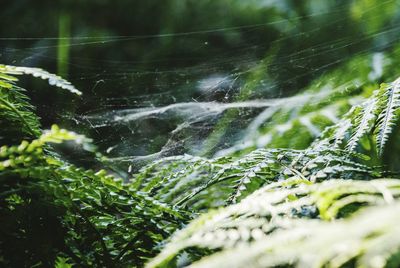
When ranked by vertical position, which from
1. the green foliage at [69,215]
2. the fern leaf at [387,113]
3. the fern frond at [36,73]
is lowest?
the green foliage at [69,215]

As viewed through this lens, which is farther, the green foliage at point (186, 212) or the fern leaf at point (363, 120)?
the fern leaf at point (363, 120)

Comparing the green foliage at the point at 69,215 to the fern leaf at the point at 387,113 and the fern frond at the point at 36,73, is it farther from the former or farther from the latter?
the fern leaf at the point at 387,113

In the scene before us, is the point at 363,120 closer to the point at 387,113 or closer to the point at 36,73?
the point at 387,113

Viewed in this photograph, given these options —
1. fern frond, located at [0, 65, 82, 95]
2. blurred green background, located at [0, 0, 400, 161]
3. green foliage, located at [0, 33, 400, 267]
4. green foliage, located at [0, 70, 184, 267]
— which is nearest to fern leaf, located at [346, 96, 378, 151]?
green foliage, located at [0, 33, 400, 267]

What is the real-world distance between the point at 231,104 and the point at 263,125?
231mm

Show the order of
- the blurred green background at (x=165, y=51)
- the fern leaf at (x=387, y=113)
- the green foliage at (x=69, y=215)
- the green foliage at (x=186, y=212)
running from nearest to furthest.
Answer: the green foliage at (x=186, y=212) → the green foliage at (x=69, y=215) → the fern leaf at (x=387, y=113) → the blurred green background at (x=165, y=51)

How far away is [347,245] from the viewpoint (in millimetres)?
209

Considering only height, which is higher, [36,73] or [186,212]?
[36,73]

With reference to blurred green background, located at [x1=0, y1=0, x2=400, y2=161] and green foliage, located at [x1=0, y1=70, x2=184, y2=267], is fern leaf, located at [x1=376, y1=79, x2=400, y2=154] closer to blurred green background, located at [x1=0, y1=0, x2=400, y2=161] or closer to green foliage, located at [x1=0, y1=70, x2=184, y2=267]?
green foliage, located at [x1=0, y1=70, x2=184, y2=267]

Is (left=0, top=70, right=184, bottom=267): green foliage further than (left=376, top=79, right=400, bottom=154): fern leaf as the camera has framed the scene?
No

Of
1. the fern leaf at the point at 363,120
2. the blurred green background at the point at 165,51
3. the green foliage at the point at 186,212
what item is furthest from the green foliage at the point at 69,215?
the blurred green background at the point at 165,51

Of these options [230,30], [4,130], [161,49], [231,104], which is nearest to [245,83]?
[231,104]

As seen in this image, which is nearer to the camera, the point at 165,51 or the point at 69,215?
the point at 69,215

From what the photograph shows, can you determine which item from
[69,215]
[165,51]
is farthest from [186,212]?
[165,51]
